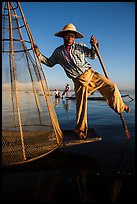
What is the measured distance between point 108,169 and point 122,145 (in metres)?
1.21

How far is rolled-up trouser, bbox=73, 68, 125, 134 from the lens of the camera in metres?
3.76

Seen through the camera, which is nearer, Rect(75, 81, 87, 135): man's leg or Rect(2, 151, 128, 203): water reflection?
Rect(2, 151, 128, 203): water reflection

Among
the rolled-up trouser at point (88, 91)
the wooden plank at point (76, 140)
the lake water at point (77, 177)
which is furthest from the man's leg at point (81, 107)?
the lake water at point (77, 177)

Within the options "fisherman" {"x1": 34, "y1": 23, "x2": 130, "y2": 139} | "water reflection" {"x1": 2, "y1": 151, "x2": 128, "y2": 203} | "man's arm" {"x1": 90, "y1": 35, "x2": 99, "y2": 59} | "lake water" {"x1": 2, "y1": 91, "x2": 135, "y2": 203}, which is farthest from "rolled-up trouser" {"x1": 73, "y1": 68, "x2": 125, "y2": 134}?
"water reflection" {"x1": 2, "y1": 151, "x2": 128, "y2": 203}

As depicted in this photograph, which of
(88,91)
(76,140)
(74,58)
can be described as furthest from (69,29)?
(76,140)

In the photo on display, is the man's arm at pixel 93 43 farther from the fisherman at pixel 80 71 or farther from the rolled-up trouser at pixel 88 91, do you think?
the rolled-up trouser at pixel 88 91

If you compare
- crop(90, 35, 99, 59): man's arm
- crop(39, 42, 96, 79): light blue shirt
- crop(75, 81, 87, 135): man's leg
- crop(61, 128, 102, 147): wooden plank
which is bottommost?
crop(61, 128, 102, 147): wooden plank

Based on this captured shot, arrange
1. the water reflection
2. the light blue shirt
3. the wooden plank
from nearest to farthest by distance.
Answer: the water reflection, the wooden plank, the light blue shirt

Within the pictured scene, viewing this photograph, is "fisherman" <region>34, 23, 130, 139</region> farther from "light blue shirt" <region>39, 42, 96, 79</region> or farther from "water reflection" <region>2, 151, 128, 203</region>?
"water reflection" <region>2, 151, 128, 203</region>

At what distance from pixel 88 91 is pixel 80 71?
1.64ft

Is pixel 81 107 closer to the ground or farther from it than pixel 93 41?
closer to the ground

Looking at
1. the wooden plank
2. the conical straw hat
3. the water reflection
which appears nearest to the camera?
the water reflection

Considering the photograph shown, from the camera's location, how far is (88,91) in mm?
3959

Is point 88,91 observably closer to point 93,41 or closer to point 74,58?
point 74,58
